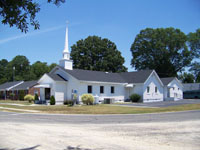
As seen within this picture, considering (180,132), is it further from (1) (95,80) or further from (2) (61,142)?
(1) (95,80)

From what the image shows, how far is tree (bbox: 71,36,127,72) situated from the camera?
59.1 metres

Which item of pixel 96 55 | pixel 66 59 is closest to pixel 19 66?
pixel 96 55

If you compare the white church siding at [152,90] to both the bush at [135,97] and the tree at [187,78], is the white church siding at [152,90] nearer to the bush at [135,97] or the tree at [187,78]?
the bush at [135,97]

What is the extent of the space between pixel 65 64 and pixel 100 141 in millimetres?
27540

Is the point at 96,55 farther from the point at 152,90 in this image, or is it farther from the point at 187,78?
the point at 187,78

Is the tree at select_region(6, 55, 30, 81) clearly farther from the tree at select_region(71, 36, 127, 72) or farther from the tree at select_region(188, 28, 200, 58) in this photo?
the tree at select_region(188, 28, 200, 58)

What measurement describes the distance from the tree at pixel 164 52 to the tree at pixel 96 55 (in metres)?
10.6

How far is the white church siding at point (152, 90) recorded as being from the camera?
37938 millimetres

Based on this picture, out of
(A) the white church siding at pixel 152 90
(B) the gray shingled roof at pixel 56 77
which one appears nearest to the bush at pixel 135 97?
(A) the white church siding at pixel 152 90

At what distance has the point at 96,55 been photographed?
60562mm

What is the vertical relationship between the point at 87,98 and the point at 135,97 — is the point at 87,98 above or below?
above

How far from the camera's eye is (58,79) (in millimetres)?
32438

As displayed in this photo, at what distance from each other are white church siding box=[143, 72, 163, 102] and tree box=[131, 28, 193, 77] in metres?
25.5

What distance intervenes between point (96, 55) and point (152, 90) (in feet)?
80.9
